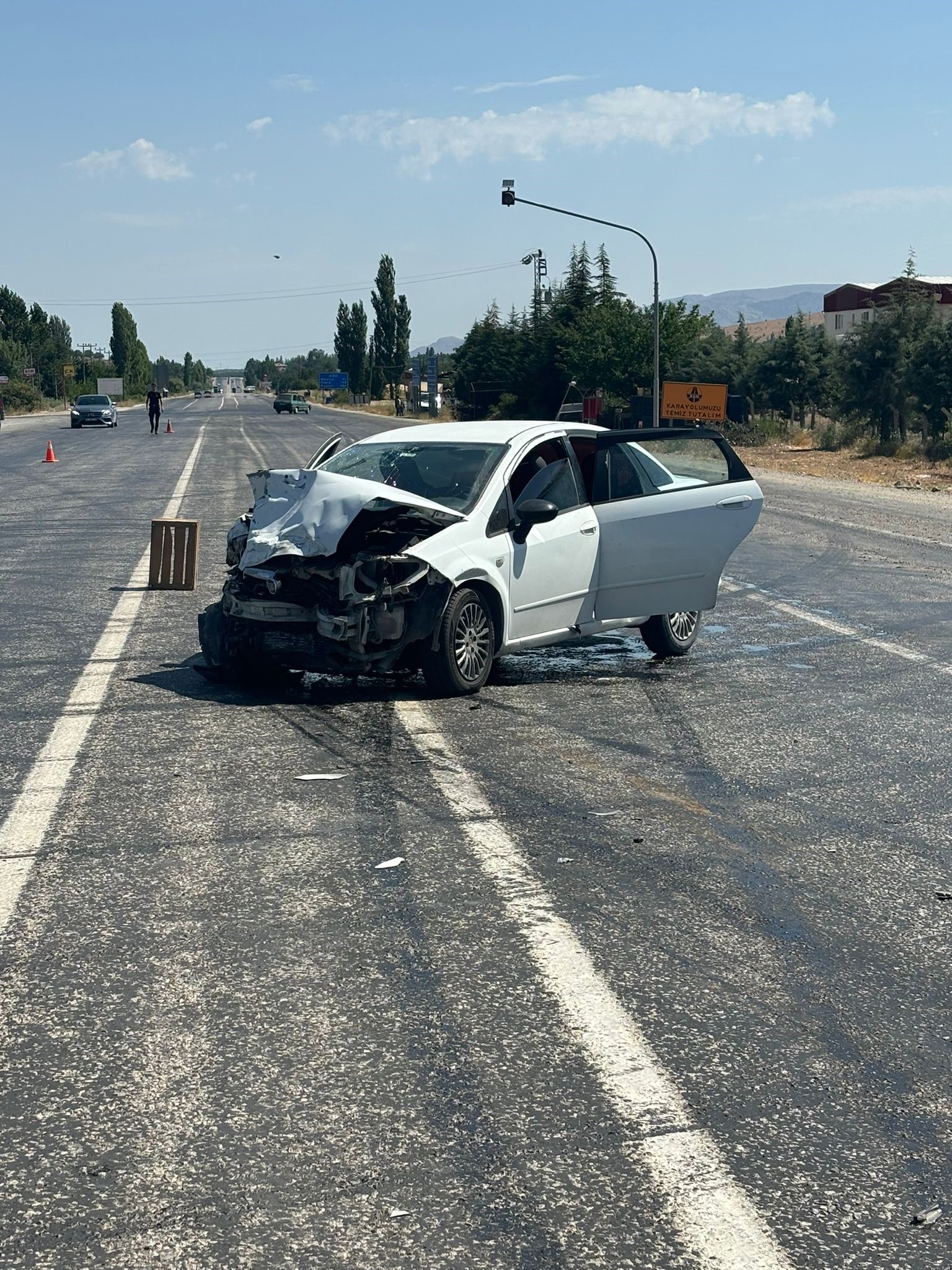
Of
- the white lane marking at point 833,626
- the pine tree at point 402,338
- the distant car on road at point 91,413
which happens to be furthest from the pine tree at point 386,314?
the white lane marking at point 833,626

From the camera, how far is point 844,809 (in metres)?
6.74

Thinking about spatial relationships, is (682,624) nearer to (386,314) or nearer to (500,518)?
(500,518)

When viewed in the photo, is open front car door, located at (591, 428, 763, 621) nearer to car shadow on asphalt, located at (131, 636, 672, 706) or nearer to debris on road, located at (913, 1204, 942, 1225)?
car shadow on asphalt, located at (131, 636, 672, 706)

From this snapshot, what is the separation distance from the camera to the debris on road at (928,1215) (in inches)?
128

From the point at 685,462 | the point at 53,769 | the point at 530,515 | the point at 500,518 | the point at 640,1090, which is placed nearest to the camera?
the point at 640,1090

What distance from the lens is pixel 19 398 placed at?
106938 mm

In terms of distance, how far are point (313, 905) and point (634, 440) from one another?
582 cm

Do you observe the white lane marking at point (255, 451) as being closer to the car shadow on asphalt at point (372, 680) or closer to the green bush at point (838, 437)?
the green bush at point (838, 437)

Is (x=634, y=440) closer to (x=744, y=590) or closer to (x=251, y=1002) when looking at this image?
(x=744, y=590)

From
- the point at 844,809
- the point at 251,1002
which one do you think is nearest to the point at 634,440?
the point at 844,809

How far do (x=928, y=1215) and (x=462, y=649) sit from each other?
19.9 feet

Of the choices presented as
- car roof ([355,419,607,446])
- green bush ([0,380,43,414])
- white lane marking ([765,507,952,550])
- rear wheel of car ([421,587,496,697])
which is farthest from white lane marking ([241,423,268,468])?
green bush ([0,380,43,414])

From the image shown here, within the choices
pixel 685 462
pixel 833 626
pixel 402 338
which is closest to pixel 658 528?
pixel 685 462

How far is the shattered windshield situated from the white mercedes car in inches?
0.5
